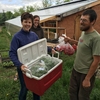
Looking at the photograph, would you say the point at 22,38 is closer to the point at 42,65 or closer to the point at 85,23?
the point at 42,65

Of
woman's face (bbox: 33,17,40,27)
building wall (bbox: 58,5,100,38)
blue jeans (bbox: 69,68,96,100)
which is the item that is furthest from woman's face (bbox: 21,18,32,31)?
building wall (bbox: 58,5,100,38)

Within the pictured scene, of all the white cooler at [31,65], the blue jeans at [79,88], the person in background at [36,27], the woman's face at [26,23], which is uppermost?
the woman's face at [26,23]

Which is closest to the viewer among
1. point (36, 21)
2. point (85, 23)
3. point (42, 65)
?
point (85, 23)

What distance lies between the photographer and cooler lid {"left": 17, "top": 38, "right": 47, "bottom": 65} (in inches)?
72.7

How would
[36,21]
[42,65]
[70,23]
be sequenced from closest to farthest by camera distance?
[42,65] < [36,21] < [70,23]

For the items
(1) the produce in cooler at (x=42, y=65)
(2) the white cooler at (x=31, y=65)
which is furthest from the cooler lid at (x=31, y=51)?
(1) the produce in cooler at (x=42, y=65)

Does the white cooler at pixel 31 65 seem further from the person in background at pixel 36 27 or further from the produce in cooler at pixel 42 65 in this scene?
the person in background at pixel 36 27

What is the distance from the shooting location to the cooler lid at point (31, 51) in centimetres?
185

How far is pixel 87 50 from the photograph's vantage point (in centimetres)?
181

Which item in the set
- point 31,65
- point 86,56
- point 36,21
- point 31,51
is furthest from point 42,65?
point 36,21

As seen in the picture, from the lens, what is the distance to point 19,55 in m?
1.82

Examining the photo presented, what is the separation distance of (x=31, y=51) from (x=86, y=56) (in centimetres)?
83

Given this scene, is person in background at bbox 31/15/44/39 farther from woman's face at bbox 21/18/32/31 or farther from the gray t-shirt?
the gray t-shirt

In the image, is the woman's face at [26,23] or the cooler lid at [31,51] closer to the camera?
the cooler lid at [31,51]
